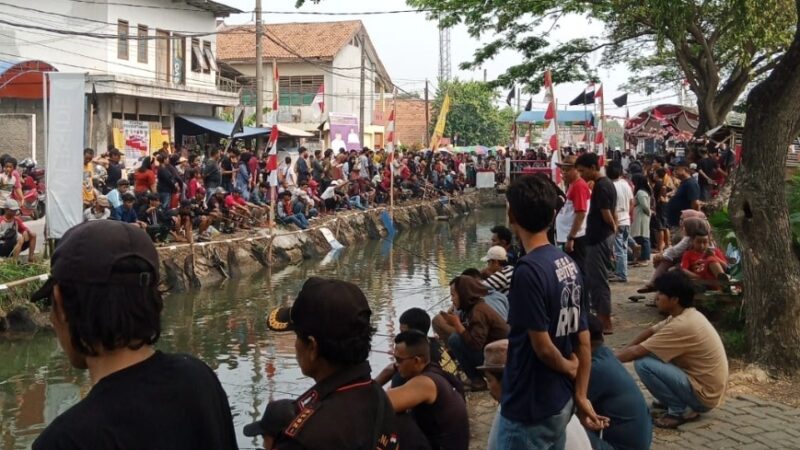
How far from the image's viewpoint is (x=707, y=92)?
20219 mm

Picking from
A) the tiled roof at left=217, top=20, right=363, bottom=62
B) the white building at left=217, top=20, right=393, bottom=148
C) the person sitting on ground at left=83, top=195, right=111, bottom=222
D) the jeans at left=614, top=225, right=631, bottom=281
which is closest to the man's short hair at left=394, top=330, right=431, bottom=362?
the jeans at left=614, top=225, right=631, bottom=281

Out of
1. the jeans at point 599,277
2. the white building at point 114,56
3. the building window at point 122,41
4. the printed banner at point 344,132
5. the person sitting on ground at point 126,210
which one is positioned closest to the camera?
the jeans at point 599,277

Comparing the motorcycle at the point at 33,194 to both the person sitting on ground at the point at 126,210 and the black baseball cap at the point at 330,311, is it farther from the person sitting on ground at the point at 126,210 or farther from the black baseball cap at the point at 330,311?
the black baseball cap at the point at 330,311

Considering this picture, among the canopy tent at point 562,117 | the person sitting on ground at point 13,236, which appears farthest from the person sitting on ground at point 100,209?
the canopy tent at point 562,117

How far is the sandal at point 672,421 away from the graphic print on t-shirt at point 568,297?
2.47 m

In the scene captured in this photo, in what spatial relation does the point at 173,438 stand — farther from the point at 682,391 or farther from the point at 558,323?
the point at 682,391

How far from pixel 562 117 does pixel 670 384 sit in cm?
2785

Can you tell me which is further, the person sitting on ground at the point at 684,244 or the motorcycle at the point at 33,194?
the motorcycle at the point at 33,194

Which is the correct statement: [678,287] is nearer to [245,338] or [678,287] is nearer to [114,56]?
[245,338]

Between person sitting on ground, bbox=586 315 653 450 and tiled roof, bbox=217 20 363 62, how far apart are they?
3706 centimetres

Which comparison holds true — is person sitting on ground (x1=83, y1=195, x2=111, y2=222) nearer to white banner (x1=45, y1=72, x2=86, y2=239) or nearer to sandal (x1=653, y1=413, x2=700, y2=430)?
white banner (x1=45, y1=72, x2=86, y2=239)

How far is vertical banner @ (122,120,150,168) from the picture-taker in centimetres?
2461

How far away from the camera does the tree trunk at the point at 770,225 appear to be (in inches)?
257

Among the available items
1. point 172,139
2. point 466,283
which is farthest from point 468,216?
point 466,283
